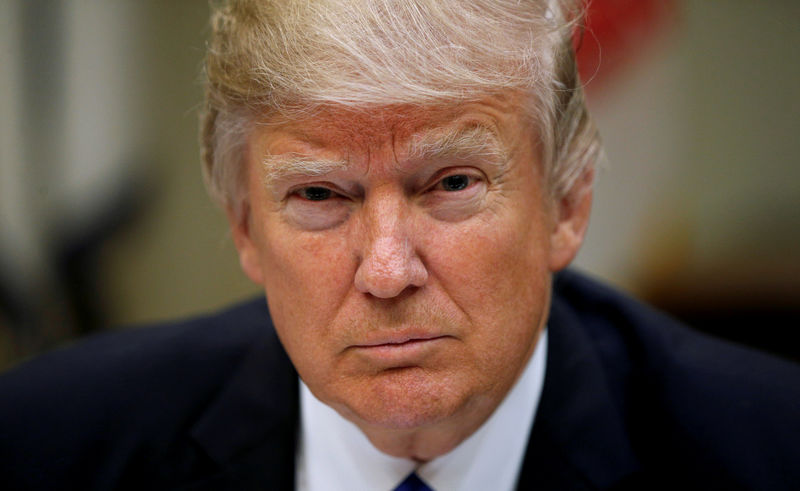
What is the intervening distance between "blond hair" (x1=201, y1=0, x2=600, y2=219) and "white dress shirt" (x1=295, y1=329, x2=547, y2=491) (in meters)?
0.46

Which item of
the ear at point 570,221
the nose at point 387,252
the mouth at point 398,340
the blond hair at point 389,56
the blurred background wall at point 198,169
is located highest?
the blond hair at point 389,56

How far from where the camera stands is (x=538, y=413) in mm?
1803

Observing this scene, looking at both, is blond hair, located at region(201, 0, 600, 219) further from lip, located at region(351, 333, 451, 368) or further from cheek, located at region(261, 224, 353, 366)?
lip, located at region(351, 333, 451, 368)

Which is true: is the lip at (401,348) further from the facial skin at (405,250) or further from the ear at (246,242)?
the ear at (246,242)

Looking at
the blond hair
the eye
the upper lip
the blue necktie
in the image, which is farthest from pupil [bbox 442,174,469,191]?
the blue necktie

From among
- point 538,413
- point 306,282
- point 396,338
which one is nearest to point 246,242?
point 306,282

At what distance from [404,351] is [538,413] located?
1.47ft

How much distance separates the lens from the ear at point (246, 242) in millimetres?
1768

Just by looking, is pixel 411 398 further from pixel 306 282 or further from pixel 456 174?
pixel 456 174

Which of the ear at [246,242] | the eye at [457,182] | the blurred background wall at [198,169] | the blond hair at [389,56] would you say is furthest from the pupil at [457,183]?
the blurred background wall at [198,169]

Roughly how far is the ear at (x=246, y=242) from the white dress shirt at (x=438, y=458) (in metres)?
0.30

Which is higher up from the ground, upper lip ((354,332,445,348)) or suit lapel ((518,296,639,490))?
upper lip ((354,332,445,348))

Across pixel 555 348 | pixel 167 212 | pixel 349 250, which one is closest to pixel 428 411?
pixel 349 250

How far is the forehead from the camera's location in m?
1.43
